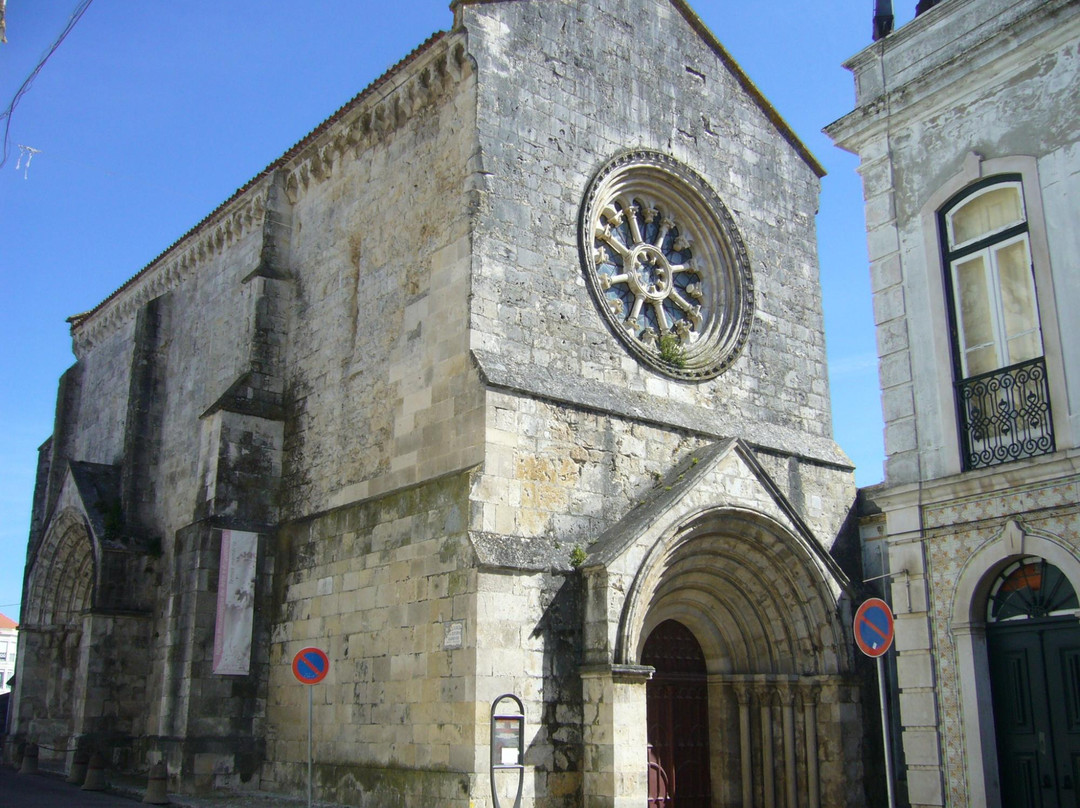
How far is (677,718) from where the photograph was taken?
1276 centimetres

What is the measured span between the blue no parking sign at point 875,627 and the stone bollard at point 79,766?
13.1 metres

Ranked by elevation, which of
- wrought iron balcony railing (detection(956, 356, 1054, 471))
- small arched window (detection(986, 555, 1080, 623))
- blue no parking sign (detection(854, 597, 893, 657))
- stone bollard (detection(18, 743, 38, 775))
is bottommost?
stone bollard (detection(18, 743, 38, 775))

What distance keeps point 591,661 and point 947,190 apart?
19.0ft

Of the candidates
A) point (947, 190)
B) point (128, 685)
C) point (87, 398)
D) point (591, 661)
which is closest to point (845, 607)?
point (591, 661)

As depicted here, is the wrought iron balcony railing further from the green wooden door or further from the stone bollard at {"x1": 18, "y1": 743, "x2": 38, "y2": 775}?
A: the stone bollard at {"x1": 18, "y1": 743, "x2": 38, "y2": 775}

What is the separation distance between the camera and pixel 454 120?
41.5 ft

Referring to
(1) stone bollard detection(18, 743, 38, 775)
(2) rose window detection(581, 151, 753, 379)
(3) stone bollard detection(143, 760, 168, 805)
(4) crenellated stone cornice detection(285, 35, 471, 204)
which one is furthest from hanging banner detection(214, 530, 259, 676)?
(1) stone bollard detection(18, 743, 38, 775)

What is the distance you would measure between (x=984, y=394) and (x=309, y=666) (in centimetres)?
677

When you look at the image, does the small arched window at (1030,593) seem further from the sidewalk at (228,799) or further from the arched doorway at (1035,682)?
the sidewalk at (228,799)

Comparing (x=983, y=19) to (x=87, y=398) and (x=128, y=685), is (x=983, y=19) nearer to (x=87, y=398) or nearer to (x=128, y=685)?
(x=128, y=685)

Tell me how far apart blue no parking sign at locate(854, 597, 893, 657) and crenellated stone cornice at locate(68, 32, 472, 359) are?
7.97 meters

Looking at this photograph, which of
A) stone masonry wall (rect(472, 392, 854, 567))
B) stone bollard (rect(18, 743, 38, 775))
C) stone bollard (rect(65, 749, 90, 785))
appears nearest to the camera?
stone masonry wall (rect(472, 392, 854, 567))

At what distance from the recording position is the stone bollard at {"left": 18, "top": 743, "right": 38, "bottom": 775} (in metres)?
17.7

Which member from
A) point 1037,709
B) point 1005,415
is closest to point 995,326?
point 1005,415
